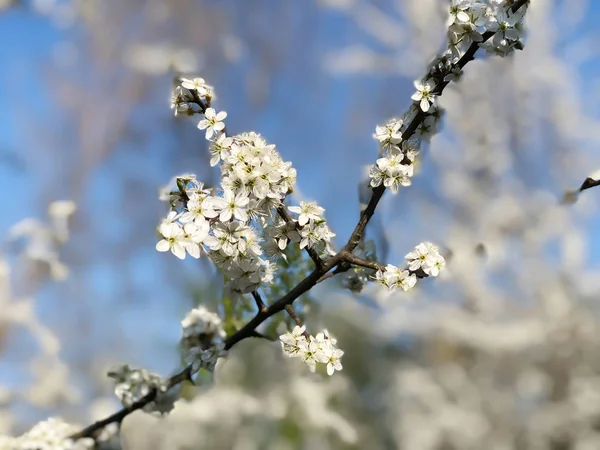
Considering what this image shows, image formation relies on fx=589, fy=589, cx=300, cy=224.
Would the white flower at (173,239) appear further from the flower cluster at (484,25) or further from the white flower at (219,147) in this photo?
the flower cluster at (484,25)

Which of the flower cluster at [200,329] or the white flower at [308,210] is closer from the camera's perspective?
the white flower at [308,210]

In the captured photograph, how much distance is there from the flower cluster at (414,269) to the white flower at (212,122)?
0.30 ft

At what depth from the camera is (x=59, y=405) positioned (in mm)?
521

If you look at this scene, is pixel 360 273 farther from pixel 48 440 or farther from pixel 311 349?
pixel 48 440

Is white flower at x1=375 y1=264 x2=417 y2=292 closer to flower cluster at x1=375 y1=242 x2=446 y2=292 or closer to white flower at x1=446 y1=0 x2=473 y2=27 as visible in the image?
flower cluster at x1=375 y1=242 x2=446 y2=292

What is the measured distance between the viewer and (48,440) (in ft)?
1.08

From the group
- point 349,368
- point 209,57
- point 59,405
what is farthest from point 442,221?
point 59,405

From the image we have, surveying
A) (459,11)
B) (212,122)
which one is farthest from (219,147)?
(459,11)

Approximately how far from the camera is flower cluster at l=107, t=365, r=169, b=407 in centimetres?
33

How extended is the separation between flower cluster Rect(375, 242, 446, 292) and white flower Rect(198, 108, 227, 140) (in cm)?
9

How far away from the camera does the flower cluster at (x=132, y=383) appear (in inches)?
12.9

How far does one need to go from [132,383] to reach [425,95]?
0.73 feet

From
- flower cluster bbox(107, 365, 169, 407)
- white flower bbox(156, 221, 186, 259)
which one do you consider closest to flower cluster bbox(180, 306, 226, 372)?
flower cluster bbox(107, 365, 169, 407)

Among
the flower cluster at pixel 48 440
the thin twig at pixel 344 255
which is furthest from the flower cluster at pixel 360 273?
the flower cluster at pixel 48 440
